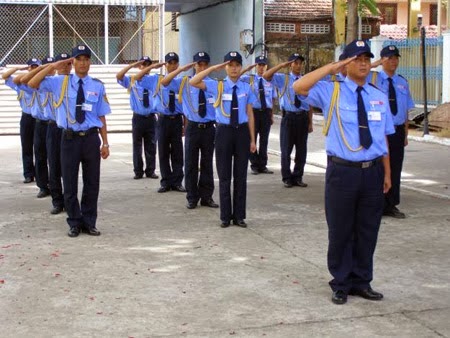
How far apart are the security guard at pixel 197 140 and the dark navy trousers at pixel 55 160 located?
1662 mm

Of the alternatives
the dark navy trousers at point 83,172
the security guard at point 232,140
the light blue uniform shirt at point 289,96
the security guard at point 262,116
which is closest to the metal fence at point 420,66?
the security guard at point 262,116

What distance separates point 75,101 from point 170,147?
3680 millimetres

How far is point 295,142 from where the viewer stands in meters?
12.5

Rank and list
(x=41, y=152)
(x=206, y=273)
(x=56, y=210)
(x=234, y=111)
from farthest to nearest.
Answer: (x=41, y=152) < (x=56, y=210) < (x=234, y=111) < (x=206, y=273)

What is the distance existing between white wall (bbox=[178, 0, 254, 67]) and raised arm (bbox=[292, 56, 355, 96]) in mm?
20890

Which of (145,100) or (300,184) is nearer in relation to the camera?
(300,184)

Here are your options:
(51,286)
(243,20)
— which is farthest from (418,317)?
(243,20)

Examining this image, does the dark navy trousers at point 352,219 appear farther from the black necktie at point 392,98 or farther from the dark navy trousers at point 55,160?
the dark navy trousers at point 55,160

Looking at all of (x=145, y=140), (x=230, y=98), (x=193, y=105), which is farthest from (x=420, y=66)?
(x=230, y=98)

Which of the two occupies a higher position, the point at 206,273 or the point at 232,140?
the point at 232,140

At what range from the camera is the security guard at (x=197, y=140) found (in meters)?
10.4

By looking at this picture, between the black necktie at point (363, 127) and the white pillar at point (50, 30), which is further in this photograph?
the white pillar at point (50, 30)

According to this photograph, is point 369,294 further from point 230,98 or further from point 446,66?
point 446,66

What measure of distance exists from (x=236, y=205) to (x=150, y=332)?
383 cm
